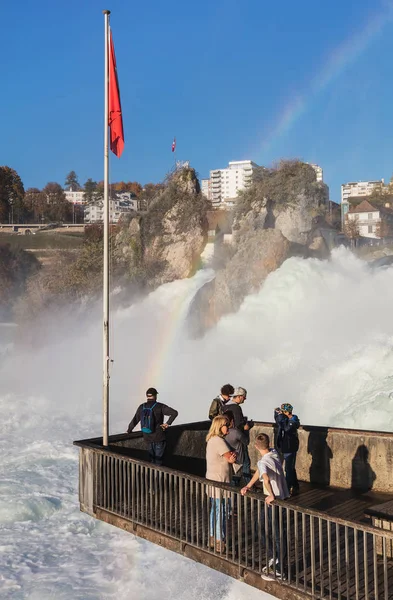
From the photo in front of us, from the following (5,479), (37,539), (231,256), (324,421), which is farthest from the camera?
(231,256)

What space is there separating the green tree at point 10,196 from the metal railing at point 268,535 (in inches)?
4471

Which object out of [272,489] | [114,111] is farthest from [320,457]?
[114,111]

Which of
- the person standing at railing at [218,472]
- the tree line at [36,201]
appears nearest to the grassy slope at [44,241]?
the tree line at [36,201]

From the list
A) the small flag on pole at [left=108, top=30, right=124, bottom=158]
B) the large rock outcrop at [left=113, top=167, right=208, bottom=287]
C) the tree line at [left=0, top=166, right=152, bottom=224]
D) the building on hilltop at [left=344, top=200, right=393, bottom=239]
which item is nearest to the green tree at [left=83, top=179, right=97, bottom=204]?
the tree line at [left=0, top=166, right=152, bottom=224]

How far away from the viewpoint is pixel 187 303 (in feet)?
147

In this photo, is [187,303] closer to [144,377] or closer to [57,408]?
[144,377]

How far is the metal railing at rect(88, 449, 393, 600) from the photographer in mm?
6898

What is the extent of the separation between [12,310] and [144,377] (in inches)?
1575

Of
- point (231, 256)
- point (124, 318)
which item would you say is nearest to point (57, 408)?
point (124, 318)

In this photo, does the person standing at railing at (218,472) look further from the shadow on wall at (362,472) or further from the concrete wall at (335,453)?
the shadow on wall at (362,472)

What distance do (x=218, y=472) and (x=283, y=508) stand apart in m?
1.39

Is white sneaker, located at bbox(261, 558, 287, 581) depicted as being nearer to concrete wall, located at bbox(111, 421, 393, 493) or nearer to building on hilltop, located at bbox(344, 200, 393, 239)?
concrete wall, located at bbox(111, 421, 393, 493)

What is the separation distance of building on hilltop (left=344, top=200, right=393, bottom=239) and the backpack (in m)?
76.5

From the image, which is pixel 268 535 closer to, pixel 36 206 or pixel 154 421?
pixel 154 421
